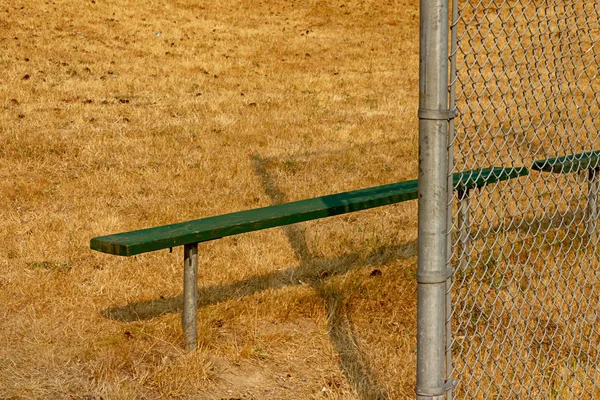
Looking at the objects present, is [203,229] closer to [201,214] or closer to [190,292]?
[190,292]

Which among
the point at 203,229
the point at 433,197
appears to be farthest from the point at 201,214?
the point at 433,197

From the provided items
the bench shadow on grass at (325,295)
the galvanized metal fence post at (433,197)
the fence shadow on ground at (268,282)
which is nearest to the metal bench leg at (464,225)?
the galvanized metal fence post at (433,197)

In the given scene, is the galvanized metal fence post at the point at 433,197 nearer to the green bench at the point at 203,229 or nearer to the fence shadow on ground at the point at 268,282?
the green bench at the point at 203,229

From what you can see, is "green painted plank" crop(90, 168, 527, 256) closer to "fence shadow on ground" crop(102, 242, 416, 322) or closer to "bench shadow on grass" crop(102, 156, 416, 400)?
"bench shadow on grass" crop(102, 156, 416, 400)

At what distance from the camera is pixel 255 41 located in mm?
17422

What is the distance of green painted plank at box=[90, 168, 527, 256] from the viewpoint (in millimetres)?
3740

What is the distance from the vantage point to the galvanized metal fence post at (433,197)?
7.36 ft

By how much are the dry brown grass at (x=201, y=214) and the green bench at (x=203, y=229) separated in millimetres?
323

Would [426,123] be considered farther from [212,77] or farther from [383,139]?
[212,77]

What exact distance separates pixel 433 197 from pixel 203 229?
69.3 inches

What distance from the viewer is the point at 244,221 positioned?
13.2 ft

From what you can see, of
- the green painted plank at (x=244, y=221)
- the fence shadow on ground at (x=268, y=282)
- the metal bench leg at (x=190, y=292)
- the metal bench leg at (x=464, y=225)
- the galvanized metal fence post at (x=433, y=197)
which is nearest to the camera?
the galvanized metal fence post at (x=433, y=197)

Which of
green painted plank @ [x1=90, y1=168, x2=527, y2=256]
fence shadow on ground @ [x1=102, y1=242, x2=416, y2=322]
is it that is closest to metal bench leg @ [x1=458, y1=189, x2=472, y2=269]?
green painted plank @ [x1=90, y1=168, x2=527, y2=256]

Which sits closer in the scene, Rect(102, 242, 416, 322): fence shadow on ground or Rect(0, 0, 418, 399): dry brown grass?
Rect(0, 0, 418, 399): dry brown grass
